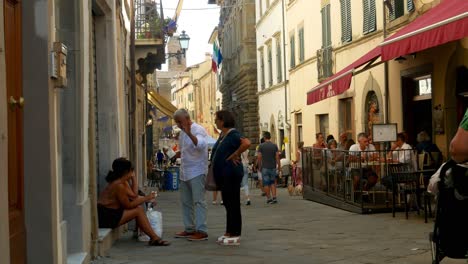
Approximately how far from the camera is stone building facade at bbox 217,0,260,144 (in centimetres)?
4338

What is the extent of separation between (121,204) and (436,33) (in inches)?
185

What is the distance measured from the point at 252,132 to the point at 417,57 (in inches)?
1072

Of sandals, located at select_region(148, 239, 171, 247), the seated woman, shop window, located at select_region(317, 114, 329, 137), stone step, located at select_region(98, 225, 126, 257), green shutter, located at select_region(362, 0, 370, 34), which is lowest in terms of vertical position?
sandals, located at select_region(148, 239, 171, 247)

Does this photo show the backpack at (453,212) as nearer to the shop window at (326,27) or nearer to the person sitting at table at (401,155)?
the person sitting at table at (401,155)

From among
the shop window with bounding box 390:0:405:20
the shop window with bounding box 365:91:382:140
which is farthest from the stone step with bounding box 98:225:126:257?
the shop window with bounding box 365:91:382:140

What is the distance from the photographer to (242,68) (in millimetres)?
44875

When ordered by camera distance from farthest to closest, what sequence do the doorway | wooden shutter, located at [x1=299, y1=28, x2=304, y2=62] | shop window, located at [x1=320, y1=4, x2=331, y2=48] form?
wooden shutter, located at [x1=299, y1=28, x2=304, y2=62] → shop window, located at [x1=320, y1=4, x2=331, y2=48] → the doorway

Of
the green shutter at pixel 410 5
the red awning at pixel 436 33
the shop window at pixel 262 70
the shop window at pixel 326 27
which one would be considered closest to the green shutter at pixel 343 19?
the shop window at pixel 326 27

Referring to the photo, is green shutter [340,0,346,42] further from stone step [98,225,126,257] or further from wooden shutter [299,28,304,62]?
stone step [98,225,126,257]

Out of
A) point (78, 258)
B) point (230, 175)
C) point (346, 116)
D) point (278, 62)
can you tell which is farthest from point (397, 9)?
point (278, 62)

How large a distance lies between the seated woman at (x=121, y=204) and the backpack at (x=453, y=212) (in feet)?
16.5

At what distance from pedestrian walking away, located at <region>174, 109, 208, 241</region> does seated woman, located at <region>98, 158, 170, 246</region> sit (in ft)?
2.13

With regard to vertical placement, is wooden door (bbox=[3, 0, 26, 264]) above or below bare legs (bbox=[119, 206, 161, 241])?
above

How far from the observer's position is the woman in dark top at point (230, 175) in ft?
31.5
